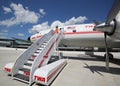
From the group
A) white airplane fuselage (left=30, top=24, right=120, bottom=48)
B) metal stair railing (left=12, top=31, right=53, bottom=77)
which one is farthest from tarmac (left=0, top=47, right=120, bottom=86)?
white airplane fuselage (left=30, top=24, right=120, bottom=48)

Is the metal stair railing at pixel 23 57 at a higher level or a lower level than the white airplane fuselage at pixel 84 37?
lower

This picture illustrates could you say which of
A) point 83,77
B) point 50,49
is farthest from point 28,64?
point 83,77

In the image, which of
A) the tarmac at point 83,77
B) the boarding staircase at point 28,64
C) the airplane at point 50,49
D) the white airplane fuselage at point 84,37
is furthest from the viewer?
the white airplane fuselage at point 84,37

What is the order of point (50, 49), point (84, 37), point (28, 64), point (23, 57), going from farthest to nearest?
point (84, 37)
point (50, 49)
point (28, 64)
point (23, 57)

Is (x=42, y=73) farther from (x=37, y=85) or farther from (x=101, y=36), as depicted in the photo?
(x=101, y=36)

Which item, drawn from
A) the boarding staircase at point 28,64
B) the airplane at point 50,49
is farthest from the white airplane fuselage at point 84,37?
the boarding staircase at point 28,64

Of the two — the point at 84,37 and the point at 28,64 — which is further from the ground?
the point at 84,37

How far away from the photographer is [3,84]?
434 centimetres

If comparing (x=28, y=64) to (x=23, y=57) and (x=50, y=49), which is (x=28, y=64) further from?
(x=50, y=49)

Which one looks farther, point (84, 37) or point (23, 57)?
point (84, 37)

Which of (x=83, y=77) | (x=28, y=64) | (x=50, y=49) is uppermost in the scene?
(x=50, y=49)

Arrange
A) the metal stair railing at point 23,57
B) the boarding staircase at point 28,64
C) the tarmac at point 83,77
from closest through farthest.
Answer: the tarmac at point 83,77 < the boarding staircase at point 28,64 < the metal stair railing at point 23,57

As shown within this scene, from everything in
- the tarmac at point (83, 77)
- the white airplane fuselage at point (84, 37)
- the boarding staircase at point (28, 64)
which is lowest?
the tarmac at point (83, 77)

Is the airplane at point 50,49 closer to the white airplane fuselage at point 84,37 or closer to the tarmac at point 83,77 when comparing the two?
the white airplane fuselage at point 84,37
